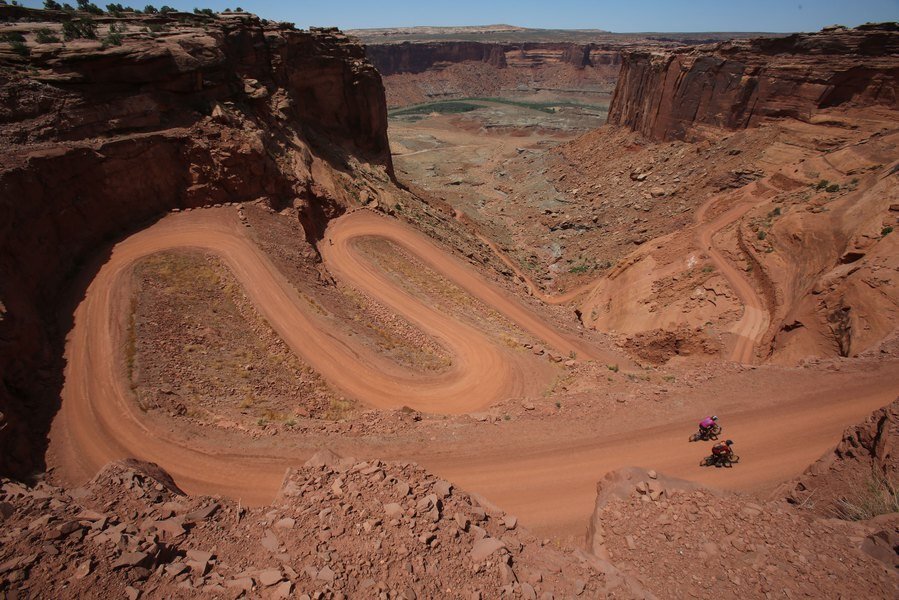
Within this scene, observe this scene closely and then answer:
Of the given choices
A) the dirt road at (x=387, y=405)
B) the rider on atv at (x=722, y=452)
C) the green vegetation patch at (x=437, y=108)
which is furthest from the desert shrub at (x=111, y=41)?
the green vegetation patch at (x=437, y=108)

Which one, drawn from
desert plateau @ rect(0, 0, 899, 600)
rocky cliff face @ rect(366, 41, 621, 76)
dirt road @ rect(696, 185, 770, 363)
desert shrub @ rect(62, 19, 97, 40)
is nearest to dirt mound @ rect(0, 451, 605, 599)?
desert plateau @ rect(0, 0, 899, 600)

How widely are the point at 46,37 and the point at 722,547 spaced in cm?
2926

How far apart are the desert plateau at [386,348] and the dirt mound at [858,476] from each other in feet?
0.23

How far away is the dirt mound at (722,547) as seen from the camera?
7258 mm

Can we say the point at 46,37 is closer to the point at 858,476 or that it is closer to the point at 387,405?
the point at 387,405

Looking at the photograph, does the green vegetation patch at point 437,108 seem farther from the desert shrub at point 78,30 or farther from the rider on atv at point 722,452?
the rider on atv at point 722,452

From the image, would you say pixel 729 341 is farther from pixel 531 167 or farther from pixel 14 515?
pixel 531 167

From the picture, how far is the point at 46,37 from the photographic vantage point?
19.2 m

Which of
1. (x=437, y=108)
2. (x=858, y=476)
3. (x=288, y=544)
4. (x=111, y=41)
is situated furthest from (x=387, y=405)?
(x=437, y=108)

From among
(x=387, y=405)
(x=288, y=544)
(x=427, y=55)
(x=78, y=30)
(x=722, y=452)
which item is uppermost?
(x=427, y=55)

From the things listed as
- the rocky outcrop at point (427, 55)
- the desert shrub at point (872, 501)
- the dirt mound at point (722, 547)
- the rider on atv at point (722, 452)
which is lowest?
the rider on atv at point (722, 452)

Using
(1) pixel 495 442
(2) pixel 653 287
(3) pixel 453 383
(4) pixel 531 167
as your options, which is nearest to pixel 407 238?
(3) pixel 453 383

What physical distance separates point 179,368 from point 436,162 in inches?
2544

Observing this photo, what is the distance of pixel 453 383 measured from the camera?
1845 cm
